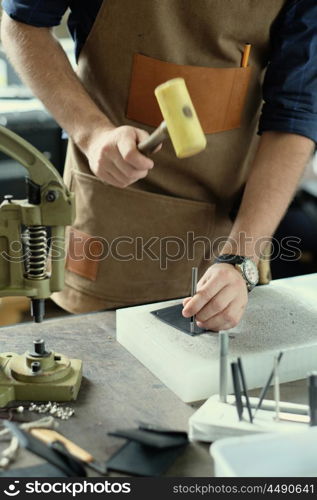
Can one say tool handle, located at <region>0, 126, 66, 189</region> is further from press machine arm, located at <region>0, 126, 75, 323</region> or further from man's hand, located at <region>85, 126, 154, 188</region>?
man's hand, located at <region>85, 126, 154, 188</region>

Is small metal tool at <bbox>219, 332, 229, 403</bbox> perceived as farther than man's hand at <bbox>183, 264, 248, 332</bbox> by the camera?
No

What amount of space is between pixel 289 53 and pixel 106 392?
775 millimetres

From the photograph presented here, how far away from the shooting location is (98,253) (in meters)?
1.61

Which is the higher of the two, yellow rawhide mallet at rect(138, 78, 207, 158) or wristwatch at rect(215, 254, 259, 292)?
yellow rawhide mallet at rect(138, 78, 207, 158)

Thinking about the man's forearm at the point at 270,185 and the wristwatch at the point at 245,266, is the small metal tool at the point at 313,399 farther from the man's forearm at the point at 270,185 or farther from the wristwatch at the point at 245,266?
the man's forearm at the point at 270,185

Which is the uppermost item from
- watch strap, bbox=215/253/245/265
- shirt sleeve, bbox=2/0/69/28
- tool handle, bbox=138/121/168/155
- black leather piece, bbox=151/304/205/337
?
shirt sleeve, bbox=2/0/69/28

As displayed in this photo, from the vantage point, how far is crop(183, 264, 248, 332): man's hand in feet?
4.15

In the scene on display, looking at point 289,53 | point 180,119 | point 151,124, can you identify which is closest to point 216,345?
point 180,119

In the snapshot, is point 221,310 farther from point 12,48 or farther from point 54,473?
point 12,48

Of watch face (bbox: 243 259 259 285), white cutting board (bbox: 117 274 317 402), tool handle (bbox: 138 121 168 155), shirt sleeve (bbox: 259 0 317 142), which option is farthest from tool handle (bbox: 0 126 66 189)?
shirt sleeve (bbox: 259 0 317 142)

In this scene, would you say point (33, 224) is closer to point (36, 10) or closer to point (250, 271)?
point (250, 271)

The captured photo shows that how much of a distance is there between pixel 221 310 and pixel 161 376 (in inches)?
6.1

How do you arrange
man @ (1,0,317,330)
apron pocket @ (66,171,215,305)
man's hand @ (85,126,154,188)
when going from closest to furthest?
man's hand @ (85,126,154,188)
man @ (1,0,317,330)
apron pocket @ (66,171,215,305)

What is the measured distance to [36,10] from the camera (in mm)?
1482
